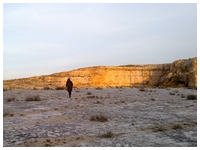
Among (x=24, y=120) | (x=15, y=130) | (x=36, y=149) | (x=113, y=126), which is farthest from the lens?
(x=24, y=120)

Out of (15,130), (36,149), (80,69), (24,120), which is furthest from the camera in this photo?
(80,69)

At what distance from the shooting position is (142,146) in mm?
5707

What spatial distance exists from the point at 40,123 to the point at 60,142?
258 centimetres

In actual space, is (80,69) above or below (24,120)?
above

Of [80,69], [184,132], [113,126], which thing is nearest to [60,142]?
[113,126]

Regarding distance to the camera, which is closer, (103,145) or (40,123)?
(103,145)

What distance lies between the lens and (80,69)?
64875 millimetres

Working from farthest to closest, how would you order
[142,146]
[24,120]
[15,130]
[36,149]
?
1. [24,120]
2. [15,130]
3. [142,146]
4. [36,149]

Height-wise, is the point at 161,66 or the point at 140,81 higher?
the point at 161,66

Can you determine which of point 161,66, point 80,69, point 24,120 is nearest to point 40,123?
point 24,120

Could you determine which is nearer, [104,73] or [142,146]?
[142,146]

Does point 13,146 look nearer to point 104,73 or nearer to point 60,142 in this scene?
point 60,142

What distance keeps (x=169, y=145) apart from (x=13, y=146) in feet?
13.1

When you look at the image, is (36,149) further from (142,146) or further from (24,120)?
(24,120)
